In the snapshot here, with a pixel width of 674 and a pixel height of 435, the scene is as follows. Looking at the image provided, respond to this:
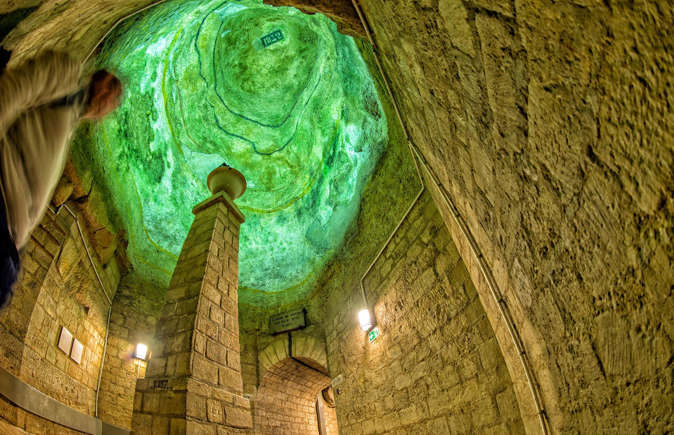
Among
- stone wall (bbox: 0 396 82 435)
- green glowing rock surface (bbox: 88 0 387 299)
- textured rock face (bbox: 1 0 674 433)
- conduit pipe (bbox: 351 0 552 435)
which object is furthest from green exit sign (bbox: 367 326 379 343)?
stone wall (bbox: 0 396 82 435)

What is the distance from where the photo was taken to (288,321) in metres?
7.13

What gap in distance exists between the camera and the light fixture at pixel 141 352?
5.37m

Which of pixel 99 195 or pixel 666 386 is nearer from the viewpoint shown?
pixel 666 386

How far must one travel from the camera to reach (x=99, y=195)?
5051 mm

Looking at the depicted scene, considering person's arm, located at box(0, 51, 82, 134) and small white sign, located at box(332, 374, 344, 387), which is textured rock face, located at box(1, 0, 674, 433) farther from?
small white sign, located at box(332, 374, 344, 387)

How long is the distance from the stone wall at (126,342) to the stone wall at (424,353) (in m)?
3.25

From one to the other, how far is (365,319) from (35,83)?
454cm

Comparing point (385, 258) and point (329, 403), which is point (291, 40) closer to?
point (385, 258)

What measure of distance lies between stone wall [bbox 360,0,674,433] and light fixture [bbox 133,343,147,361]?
603 centimetres

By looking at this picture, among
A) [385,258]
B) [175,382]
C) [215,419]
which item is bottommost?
[215,419]

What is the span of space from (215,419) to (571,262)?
2845 mm

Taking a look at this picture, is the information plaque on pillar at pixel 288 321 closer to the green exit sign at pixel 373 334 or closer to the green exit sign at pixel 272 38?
the green exit sign at pixel 373 334

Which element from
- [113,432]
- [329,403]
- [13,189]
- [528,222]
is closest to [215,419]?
[13,189]

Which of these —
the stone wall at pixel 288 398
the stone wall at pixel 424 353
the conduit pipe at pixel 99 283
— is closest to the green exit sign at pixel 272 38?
the conduit pipe at pixel 99 283
